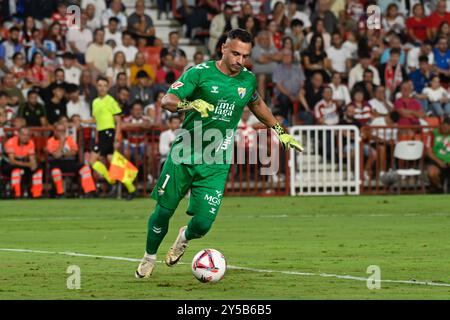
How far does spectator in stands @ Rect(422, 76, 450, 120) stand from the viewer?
30234 millimetres

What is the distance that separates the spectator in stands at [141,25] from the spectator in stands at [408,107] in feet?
20.7

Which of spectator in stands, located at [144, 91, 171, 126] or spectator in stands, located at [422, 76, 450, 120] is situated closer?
spectator in stands, located at [144, 91, 171, 126]

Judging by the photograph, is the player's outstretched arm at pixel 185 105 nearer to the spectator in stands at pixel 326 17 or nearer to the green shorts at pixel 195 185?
the green shorts at pixel 195 185

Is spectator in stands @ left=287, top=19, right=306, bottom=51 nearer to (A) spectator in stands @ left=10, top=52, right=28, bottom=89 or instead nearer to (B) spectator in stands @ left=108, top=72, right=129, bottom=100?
(B) spectator in stands @ left=108, top=72, right=129, bottom=100

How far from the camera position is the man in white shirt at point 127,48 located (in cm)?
3052

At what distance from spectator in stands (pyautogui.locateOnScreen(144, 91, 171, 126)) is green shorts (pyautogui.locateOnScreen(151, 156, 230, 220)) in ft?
50.6

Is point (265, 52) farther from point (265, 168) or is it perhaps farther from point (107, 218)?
point (107, 218)

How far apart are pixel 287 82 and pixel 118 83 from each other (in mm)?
4136

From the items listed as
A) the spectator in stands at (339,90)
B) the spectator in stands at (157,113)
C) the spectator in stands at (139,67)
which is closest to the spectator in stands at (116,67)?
the spectator in stands at (139,67)

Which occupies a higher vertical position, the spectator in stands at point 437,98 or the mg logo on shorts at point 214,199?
the mg logo on shorts at point 214,199

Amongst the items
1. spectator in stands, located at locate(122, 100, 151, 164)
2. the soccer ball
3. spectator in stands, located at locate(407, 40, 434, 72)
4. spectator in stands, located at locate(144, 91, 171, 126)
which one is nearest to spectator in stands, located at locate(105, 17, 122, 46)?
spectator in stands, located at locate(144, 91, 171, 126)

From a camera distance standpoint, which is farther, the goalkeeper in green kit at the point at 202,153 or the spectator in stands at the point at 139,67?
the spectator in stands at the point at 139,67

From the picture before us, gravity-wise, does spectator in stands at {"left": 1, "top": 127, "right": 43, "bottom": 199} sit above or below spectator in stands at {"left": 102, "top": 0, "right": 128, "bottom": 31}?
below

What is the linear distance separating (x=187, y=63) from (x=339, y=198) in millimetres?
6064
